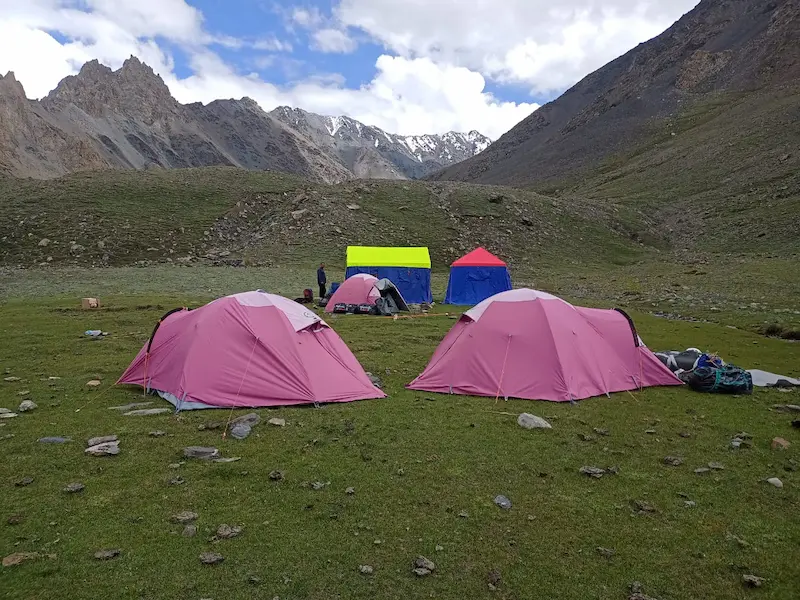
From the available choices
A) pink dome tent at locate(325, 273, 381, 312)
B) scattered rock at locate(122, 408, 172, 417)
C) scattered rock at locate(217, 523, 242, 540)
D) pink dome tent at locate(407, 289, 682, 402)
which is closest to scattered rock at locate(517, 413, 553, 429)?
pink dome tent at locate(407, 289, 682, 402)

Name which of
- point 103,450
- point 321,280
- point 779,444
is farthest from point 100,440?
point 321,280

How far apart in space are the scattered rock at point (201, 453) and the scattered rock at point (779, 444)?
9.15 m

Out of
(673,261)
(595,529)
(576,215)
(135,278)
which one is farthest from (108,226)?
(595,529)

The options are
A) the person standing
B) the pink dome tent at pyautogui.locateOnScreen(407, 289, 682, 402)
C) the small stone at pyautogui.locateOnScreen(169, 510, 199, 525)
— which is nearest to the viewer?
the small stone at pyautogui.locateOnScreen(169, 510, 199, 525)

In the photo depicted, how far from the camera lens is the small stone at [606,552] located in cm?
605

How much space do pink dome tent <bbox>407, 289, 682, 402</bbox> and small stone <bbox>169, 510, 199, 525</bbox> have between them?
683 centimetres

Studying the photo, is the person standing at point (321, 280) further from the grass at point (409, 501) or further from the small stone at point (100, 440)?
the small stone at point (100, 440)

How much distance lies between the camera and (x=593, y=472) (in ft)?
26.7

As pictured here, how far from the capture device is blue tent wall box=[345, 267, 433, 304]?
3100 centimetres

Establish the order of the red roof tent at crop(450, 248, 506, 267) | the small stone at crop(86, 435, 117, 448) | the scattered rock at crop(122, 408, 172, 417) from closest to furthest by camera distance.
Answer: the small stone at crop(86, 435, 117, 448) < the scattered rock at crop(122, 408, 172, 417) < the red roof tent at crop(450, 248, 506, 267)

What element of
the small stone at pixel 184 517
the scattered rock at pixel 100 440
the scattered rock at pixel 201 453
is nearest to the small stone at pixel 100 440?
the scattered rock at pixel 100 440

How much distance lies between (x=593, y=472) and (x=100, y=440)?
25.6 feet

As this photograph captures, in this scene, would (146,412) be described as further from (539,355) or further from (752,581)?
(752,581)

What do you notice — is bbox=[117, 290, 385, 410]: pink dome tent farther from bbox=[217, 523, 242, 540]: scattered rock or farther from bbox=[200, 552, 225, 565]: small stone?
bbox=[200, 552, 225, 565]: small stone
